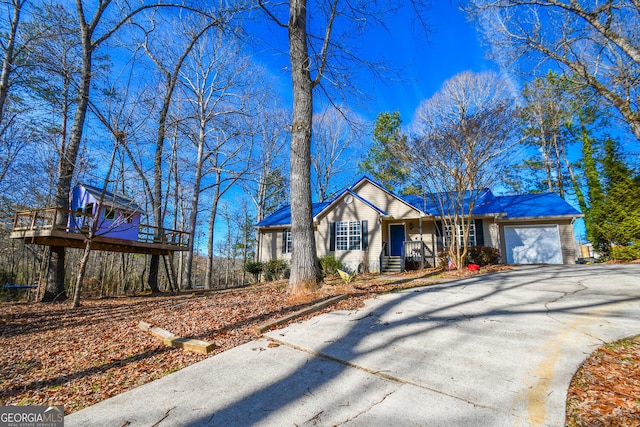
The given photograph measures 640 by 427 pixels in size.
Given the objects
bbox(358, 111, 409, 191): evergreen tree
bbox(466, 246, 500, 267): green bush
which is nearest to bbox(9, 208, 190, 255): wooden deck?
bbox(466, 246, 500, 267): green bush

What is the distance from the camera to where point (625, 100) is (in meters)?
7.31

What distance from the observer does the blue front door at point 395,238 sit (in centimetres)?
1591

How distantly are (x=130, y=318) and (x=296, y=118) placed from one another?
5.51 meters

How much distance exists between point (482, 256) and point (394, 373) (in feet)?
39.8

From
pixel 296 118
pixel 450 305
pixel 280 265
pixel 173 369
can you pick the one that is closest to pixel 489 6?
pixel 296 118

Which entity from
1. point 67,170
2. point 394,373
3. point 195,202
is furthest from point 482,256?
point 67,170

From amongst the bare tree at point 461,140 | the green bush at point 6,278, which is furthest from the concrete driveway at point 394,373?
the green bush at point 6,278

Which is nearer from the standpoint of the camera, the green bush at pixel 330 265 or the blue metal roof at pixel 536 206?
the blue metal roof at pixel 536 206

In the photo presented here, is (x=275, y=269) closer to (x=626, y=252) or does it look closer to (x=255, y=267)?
(x=255, y=267)

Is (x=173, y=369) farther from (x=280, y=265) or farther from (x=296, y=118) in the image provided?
(x=280, y=265)

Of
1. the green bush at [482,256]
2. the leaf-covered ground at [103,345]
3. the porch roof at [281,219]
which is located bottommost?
the leaf-covered ground at [103,345]

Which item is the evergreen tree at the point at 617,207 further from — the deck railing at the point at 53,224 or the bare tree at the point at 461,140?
the deck railing at the point at 53,224

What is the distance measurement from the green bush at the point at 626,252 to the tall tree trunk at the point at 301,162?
15.9m

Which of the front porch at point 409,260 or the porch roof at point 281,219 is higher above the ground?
the porch roof at point 281,219
